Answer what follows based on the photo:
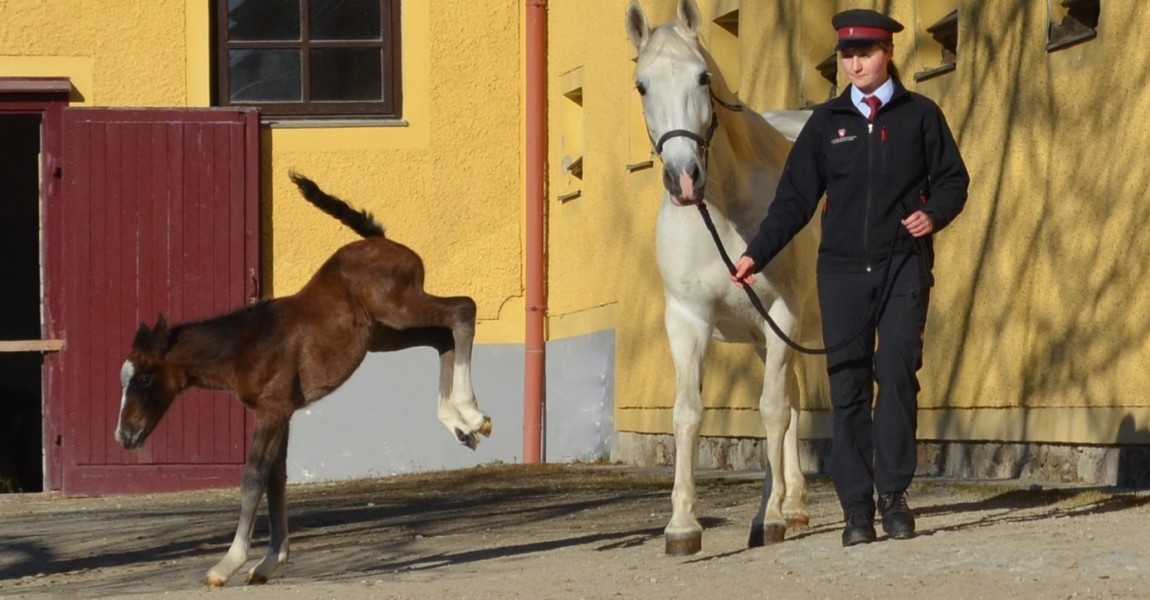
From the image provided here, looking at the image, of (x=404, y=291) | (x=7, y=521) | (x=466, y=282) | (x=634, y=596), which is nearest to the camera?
(x=634, y=596)

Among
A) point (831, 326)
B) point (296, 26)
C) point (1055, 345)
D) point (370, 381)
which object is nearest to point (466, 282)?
point (370, 381)

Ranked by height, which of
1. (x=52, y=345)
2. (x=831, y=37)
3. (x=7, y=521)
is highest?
(x=831, y=37)

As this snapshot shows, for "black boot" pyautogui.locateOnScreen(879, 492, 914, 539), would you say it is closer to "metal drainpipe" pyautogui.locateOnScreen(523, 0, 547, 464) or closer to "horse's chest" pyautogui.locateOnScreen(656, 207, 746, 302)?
"horse's chest" pyautogui.locateOnScreen(656, 207, 746, 302)

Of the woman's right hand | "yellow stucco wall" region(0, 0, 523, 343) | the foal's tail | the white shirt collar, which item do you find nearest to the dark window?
"yellow stucco wall" region(0, 0, 523, 343)

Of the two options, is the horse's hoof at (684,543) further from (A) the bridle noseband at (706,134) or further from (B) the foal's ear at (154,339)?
(B) the foal's ear at (154,339)

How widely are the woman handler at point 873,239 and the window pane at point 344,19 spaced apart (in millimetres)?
10218

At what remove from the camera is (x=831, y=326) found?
796 centimetres

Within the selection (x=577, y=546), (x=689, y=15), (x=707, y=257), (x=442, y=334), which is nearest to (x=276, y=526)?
(x=442, y=334)

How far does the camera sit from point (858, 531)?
25.8 feet

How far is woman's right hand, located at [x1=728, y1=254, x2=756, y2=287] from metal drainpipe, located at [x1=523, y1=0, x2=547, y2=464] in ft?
31.1

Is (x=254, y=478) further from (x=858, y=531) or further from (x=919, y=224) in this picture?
(x=919, y=224)

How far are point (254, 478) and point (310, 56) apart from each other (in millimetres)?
9350

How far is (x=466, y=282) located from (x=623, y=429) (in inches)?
79.4

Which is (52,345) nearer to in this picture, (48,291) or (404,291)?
(48,291)
